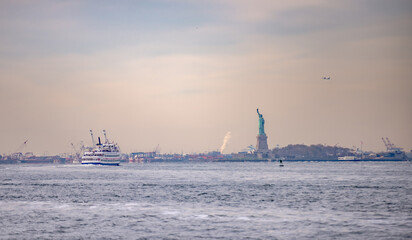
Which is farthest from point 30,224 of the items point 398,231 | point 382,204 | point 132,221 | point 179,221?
point 382,204

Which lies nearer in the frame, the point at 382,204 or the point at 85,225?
the point at 85,225

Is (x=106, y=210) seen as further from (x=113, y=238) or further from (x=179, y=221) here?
(x=113, y=238)

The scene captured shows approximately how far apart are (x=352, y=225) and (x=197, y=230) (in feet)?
49.4

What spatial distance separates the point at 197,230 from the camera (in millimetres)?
51594

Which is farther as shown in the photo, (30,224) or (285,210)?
Result: (285,210)

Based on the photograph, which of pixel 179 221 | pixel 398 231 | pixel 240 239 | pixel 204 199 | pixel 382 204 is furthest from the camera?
pixel 204 199

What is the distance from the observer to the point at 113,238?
156 feet

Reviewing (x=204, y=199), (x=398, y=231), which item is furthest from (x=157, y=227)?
(x=204, y=199)

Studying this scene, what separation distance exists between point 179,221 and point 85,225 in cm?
961

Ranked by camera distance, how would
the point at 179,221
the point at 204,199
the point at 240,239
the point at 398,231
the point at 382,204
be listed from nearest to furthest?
the point at 240,239
the point at 398,231
the point at 179,221
the point at 382,204
the point at 204,199

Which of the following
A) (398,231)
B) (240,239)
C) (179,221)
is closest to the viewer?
(240,239)

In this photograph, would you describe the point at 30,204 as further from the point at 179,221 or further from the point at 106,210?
the point at 179,221

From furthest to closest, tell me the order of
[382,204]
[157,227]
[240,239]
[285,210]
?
[382,204] → [285,210] → [157,227] → [240,239]

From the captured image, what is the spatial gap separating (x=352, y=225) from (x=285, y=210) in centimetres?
1403
